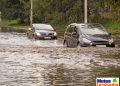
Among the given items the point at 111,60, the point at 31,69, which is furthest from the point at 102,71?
the point at 111,60

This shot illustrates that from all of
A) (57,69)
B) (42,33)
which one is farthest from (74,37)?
(42,33)

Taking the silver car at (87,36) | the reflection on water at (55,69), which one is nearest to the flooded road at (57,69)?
the reflection on water at (55,69)

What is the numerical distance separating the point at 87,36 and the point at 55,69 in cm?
992

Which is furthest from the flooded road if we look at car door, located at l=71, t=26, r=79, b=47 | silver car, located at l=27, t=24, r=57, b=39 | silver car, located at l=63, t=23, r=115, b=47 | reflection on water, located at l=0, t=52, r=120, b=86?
silver car, located at l=27, t=24, r=57, b=39

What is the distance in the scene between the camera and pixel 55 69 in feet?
45.2

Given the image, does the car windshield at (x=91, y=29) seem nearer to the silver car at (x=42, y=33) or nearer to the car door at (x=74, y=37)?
the car door at (x=74, y=37)

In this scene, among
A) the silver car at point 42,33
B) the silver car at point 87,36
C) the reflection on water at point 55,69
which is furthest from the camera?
the silver car at point 42,33

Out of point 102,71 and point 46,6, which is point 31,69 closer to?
point 102,71

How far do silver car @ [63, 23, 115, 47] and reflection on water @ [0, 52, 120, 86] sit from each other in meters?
4.58

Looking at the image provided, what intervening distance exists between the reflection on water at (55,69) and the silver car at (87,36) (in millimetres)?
4582

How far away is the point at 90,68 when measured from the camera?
1411 cm

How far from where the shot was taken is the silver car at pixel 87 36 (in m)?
23.2

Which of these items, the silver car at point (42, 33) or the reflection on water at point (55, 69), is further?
the silver car at point (42, 33)

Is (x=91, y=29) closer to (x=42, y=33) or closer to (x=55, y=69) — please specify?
(x=55, y=69)
